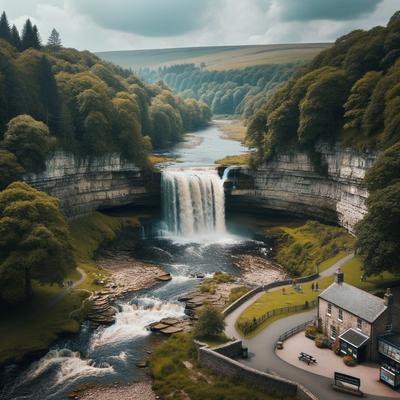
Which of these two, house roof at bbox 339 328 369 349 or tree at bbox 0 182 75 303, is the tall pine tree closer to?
tree at bbox 0 182 75 303

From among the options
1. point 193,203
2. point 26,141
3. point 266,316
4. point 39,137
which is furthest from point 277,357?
point 193,203

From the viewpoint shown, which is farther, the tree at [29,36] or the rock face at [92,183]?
the tree at [29,36]

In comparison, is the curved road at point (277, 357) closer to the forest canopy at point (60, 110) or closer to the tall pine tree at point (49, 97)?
the forest canopy at point (60, 110)

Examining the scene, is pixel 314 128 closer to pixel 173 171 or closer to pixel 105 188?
pixel 173 171

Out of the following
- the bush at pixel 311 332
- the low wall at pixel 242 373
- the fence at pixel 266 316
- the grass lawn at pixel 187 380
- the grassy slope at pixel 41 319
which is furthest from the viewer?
the grassy slope at pixel 41 319

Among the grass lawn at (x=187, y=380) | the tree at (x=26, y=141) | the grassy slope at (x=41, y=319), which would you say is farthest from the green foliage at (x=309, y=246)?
the tree at (x=26, y=141)

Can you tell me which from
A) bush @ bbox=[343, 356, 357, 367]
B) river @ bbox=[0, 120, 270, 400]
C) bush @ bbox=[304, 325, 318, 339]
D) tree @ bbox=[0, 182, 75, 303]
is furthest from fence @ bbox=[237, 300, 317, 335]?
tree @ bbox=[0, 182, 75, 303]

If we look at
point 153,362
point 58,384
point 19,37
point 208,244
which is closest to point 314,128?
point 208,244
